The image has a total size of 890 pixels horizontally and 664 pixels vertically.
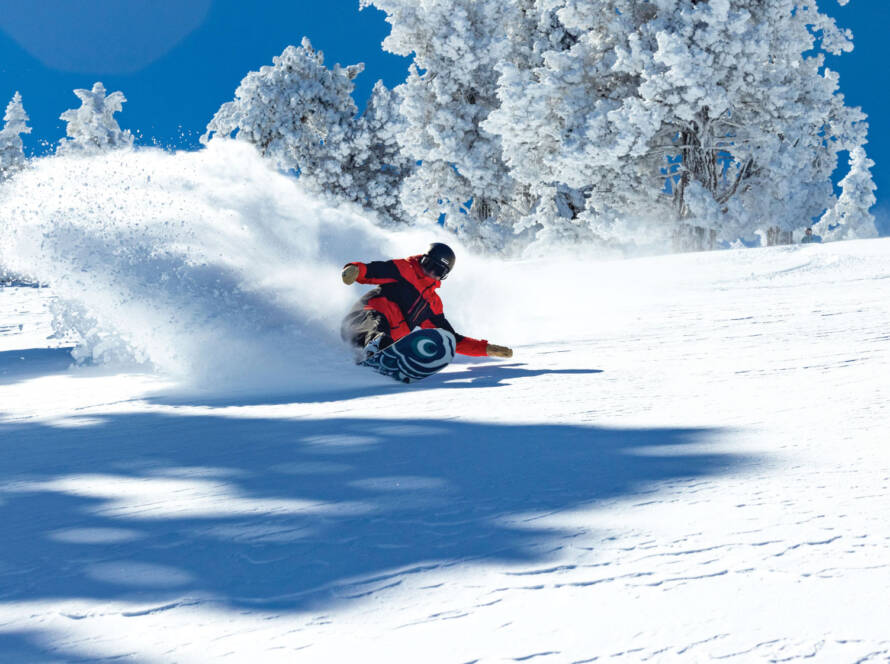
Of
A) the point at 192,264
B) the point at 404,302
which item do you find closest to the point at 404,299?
the point at 404,302

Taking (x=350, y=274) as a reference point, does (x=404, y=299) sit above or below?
below

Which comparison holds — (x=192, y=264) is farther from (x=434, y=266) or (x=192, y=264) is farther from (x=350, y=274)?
(x=434, y=266)

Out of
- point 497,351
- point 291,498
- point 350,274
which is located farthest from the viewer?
point 497,351

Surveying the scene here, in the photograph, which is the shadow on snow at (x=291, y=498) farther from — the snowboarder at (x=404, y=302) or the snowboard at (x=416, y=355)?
the snowboarder at (x=404, y=302)

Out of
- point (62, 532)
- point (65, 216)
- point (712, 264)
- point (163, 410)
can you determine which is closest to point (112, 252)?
point (65, 216)

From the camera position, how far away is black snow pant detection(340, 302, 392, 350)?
510 cm

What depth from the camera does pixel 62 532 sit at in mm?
2125

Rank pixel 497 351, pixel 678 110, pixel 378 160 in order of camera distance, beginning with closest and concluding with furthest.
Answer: pixel 497 351 < pixel 678 110 < pixel 378 160

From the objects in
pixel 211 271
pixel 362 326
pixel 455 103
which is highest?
pixel 455 103

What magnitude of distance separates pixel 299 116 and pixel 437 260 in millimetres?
27424

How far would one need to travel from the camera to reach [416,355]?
468 centimetres

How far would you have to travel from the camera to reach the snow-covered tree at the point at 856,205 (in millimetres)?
35969

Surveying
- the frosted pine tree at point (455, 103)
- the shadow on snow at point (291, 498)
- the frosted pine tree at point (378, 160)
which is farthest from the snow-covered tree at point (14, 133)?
the shadow on snow at point (291, 498)

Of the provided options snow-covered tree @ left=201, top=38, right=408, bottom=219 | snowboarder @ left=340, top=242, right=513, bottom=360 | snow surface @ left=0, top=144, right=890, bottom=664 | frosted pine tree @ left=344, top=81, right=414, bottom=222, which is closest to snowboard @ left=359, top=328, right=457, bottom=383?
snow surface @ left=0, top=144, right=890, bottom=664
